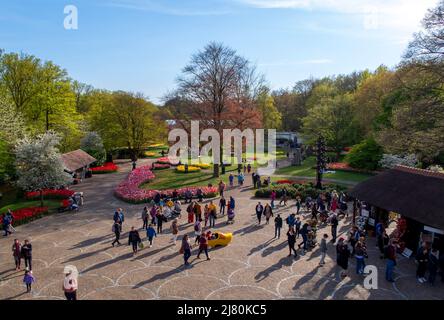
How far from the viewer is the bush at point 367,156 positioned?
41.2 metres

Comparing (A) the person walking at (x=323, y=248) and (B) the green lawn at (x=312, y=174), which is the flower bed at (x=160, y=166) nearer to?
(B) the green lawn at (x=312, y=174)

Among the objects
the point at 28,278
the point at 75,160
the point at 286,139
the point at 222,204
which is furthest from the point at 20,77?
the point at 286,139

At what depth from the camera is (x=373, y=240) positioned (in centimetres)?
1978

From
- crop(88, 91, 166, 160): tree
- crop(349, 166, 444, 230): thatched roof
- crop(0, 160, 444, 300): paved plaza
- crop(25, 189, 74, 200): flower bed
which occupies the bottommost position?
crop(0, 160, 444, 300): paved plaza

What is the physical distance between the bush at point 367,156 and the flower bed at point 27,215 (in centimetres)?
3564

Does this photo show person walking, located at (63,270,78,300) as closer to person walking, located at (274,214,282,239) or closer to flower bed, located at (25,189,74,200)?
person walking, located at (274,214,282,239)

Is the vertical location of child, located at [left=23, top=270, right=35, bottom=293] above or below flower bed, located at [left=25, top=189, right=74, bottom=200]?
below

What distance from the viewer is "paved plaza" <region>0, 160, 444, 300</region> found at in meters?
13.4

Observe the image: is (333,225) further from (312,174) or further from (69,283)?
(312,174)

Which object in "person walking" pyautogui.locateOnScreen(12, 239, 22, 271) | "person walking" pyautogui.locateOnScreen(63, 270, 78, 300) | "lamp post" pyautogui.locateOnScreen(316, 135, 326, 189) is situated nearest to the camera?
"person walking" pyautogui.locateOnScreen(63, 270, 78, 300)

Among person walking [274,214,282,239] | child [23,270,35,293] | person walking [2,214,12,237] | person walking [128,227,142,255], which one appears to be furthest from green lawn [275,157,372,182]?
child [23,270,35,293]

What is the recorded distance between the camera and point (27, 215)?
24469mm

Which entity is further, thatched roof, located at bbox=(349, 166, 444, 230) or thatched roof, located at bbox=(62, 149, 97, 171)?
thatched roof, located at bbox=(62, 149, 97, 171)

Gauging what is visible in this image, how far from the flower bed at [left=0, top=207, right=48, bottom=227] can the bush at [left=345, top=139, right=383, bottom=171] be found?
35.6 meters
